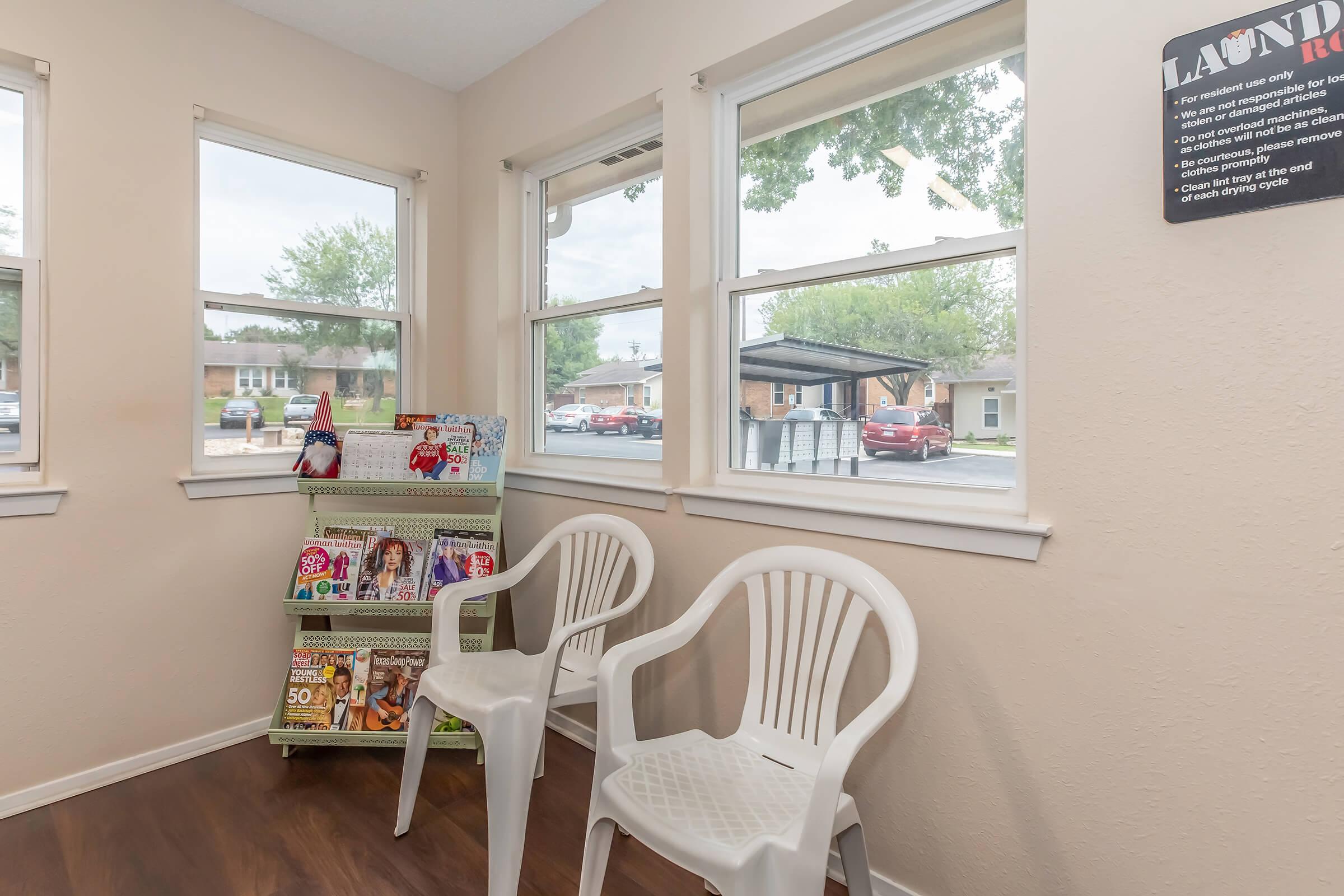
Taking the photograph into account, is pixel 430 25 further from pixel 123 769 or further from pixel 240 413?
pixel 123 769

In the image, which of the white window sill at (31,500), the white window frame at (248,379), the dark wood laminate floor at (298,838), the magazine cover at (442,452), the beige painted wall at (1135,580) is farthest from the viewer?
the white window frame at (248,379)

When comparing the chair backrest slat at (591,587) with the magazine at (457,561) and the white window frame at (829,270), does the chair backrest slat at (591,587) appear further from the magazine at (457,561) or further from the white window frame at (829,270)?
the white window frame at (829,270)

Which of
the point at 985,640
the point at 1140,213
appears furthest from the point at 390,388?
the point at 1140,213

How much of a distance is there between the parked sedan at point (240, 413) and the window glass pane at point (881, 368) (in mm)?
1853

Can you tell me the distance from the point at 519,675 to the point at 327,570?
874 millimetres

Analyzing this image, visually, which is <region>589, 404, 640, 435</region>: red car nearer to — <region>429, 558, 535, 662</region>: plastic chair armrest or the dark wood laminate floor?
<region>429, 558, 535, 662</region>: plastic chair armrest

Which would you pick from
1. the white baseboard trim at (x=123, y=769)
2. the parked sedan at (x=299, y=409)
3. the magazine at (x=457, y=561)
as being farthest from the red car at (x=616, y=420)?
the white baseboard trim at (x=123, y=769)

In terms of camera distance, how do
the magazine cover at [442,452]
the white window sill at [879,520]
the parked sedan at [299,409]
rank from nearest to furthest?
the white window sill at [879,520] < the magazine cover at [442,452] < the parked sedan at [299,409]

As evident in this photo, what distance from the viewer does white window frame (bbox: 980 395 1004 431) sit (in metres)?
1.64

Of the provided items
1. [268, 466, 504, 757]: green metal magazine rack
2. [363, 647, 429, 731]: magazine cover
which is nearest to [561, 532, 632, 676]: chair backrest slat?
[268, 466, 504, 757]: green metal magazine rack

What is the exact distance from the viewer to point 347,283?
2836mm

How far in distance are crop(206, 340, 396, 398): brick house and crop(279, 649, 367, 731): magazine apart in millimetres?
1037

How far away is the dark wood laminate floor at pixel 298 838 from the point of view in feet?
5.70

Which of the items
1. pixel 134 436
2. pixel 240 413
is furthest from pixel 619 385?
pixel 134 436
